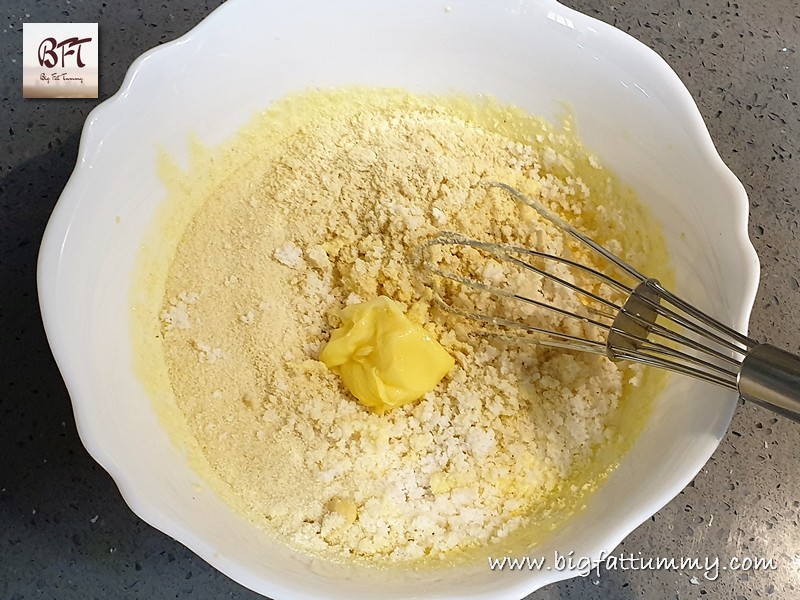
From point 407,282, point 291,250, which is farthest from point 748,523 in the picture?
point 291,250

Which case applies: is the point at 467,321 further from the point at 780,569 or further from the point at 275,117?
the point at 780,569

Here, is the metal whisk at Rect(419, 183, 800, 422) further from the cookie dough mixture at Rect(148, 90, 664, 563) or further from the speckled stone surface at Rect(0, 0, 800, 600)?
the speckled stone surface at Rect(0, 0, 800, 600)

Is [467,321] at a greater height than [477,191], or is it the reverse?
[477,191]

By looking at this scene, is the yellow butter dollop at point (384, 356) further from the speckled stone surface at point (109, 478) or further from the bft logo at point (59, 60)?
the bft logo at point (59, 60)

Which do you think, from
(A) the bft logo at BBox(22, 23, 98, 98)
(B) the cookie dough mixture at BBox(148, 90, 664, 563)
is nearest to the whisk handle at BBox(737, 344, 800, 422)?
(B) the cookie dough mixture at BBox(148, 90, 664, 563)

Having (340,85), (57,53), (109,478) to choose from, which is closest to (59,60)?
(57,53)
